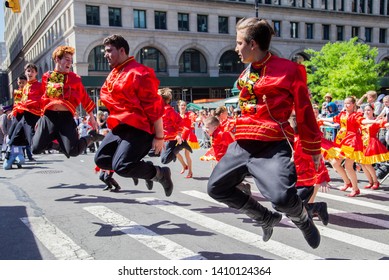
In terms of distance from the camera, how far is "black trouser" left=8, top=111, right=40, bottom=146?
836 cm

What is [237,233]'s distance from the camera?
5.52 meters

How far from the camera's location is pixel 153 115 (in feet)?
17.0

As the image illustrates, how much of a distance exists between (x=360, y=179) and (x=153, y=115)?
7.05 meters

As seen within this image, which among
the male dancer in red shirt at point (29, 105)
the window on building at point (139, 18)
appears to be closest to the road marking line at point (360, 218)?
the male dancer in red shirt at point (29, 105)

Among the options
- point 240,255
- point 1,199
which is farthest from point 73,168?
point 240,255

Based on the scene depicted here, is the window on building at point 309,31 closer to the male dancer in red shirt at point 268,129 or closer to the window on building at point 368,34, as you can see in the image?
the window on building at point 368,34

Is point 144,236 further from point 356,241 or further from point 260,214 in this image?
point 356,241

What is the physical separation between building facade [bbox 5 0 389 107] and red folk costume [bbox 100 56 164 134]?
3310cm

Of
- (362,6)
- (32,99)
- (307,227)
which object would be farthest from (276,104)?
(362,6)

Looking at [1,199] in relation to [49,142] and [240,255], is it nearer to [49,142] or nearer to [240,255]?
[49,142]

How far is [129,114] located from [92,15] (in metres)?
37.2

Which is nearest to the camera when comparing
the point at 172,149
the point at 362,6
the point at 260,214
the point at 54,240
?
the point at 260,214

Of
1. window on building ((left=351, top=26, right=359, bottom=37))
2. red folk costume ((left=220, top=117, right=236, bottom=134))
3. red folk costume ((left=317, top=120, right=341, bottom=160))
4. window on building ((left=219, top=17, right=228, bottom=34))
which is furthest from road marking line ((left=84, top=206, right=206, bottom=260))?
window on building ((left=351, top=26, right=359, bottom=37))

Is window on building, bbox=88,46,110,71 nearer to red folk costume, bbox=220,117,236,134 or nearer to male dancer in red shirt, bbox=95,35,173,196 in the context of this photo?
red folk costume, bbox=220,117,236,134
